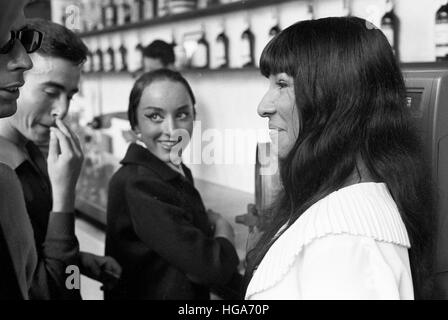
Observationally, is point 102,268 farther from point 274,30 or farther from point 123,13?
point 123,13

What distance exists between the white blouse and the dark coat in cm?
63

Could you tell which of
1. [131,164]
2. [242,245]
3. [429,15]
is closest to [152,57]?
[131,164]

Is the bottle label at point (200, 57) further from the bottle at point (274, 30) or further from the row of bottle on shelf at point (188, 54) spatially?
the bottle at point (274, 30)

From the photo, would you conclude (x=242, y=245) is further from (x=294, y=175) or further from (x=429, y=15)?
(x=429, y=15)

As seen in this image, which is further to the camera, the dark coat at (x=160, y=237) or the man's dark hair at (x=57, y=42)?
the dark coat at (x=160, y=237)

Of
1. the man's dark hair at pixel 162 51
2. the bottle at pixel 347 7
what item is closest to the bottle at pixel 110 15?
the man's dark hair at pixel 162 51

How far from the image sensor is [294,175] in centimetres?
101

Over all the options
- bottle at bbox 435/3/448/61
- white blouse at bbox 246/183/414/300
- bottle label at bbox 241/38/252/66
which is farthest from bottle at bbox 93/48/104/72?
white blouse at bbox 246/183/414/300

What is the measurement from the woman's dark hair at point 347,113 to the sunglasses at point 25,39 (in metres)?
0.41

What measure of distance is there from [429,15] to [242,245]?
90cm

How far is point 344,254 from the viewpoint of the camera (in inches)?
33.4

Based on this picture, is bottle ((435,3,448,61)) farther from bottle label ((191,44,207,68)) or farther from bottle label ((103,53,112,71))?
bottle label ((103,53,112,71))

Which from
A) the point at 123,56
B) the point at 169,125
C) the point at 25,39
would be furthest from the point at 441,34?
the point at 123,56

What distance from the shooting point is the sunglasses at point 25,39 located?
85cm
